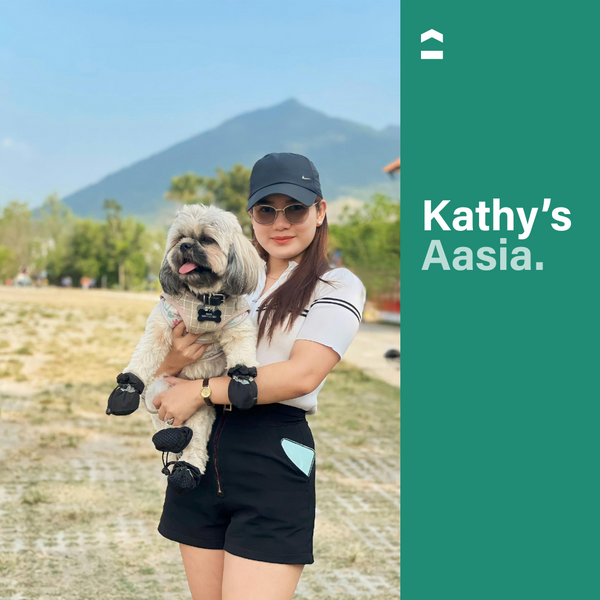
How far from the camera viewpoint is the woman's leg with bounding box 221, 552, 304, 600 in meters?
2.43

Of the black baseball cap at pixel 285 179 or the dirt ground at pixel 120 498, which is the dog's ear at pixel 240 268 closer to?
the black baseball cap at pixel 285 179

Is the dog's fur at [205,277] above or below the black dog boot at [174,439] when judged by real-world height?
above

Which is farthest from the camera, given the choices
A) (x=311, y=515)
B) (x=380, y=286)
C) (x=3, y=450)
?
(x=380, y=286)

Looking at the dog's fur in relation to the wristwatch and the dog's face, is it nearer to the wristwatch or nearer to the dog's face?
the dog's face

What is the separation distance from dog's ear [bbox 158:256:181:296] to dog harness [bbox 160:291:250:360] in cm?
6

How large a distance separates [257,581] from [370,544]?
4137 millimetres

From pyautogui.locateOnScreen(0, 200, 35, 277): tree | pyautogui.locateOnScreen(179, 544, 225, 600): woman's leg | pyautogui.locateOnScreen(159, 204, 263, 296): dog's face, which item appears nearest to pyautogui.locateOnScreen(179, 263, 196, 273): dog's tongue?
pyautogui.locateOnScreen(159, 204, 263, 296): dog's face

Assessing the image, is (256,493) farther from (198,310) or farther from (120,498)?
(120,498)

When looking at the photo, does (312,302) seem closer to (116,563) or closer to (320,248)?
(320,248)

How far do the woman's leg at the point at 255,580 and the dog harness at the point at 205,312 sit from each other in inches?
31.6

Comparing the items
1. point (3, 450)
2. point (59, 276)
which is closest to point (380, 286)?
point (3, 450)

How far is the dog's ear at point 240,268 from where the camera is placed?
8.73ft

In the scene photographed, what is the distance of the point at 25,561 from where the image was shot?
224 inches
